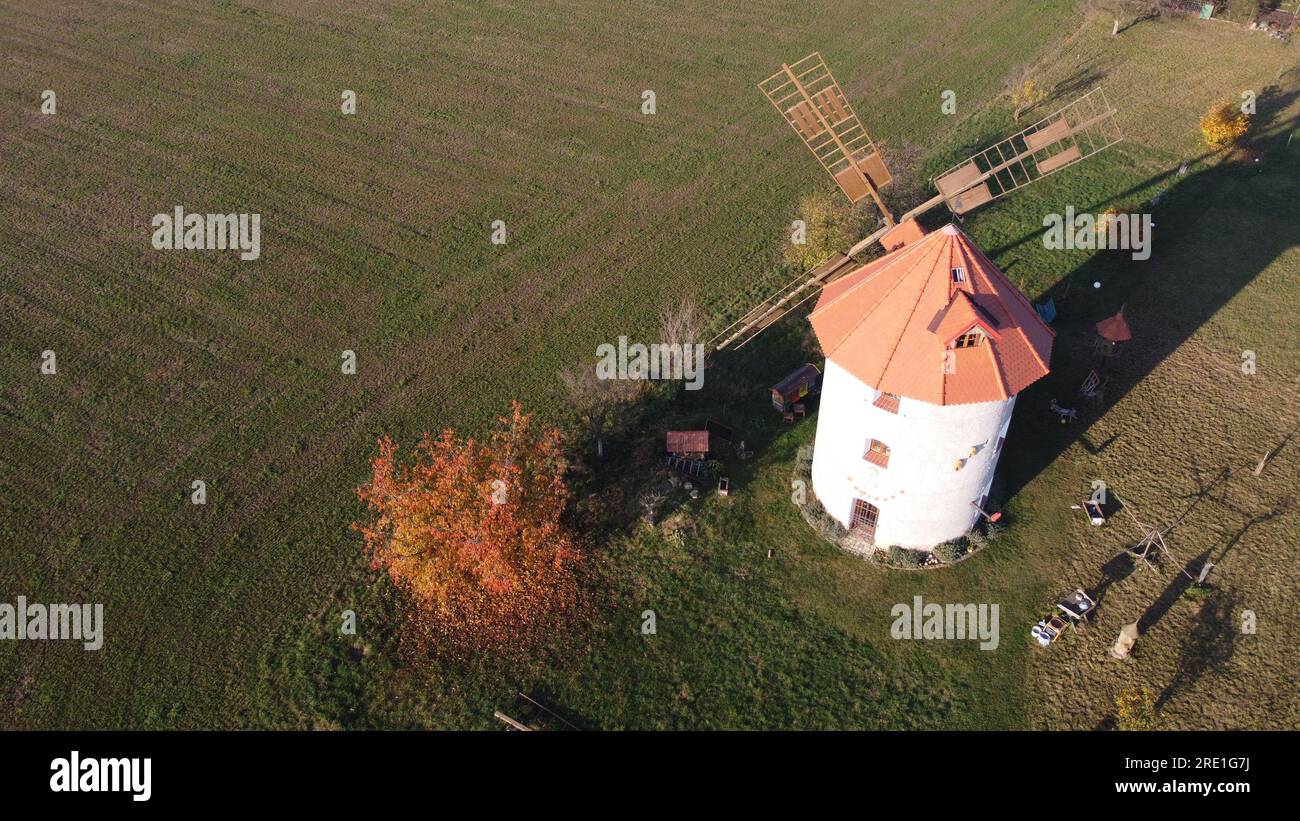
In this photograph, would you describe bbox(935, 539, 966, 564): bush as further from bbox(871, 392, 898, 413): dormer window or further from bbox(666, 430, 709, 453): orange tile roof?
bbox(666, 430, 709, 453): orange tile roof

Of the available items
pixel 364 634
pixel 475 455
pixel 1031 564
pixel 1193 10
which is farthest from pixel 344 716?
pixel 1193 10

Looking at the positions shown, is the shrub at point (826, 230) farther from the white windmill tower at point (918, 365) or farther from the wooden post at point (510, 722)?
the wooden post at point (510, 722)

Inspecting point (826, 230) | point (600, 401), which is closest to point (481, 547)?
point (600, 401)

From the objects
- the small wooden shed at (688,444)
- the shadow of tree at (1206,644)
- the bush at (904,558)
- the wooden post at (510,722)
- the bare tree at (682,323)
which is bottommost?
the wooden post at (510,722)

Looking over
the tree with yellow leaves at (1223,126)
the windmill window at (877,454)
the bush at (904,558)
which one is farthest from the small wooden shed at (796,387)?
the tree with yellow leaves at (1223,126)
